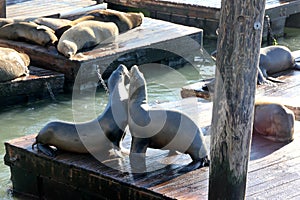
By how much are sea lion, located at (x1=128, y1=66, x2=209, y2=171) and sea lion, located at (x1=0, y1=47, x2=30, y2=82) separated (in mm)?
3315

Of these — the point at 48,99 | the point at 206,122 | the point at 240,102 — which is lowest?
the point at 48,99

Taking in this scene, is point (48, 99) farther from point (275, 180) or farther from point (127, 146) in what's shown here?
point (275, 180)

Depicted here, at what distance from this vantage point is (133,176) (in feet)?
16.1

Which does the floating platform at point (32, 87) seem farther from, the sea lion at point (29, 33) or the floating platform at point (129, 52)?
the sea lion at point (29, 33)

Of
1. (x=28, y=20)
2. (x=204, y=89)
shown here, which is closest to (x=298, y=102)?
(x=204, y=89)

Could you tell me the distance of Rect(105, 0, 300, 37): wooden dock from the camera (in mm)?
11758

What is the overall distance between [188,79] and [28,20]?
248 cm

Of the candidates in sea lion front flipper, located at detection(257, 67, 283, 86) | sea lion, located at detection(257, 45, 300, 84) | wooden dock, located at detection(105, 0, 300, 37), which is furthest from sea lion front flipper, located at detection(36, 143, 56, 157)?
wooden dock, located at detection(105, 0, 300, 37)

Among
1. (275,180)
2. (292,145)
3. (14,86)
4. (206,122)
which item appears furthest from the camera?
(14,86)

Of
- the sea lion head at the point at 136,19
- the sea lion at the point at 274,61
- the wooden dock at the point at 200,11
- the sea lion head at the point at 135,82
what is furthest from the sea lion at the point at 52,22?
the sea lion head at the point at 135,82

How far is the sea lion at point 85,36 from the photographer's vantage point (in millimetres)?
8812

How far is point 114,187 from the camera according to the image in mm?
4895

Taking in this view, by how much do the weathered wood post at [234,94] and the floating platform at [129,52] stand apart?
4.57 m

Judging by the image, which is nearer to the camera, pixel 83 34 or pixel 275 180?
A: pixel 275 180
